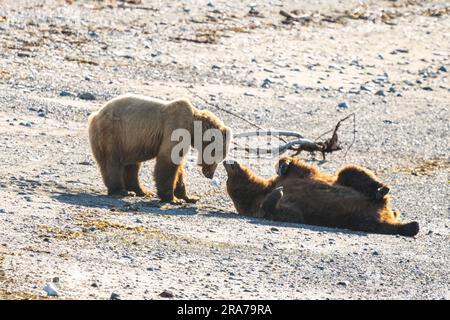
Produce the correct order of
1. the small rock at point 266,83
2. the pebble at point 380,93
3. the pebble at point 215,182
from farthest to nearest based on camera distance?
1. the pebble at point 380,93
2. the small rock at point 266,83
3. the pebble at point 215,182

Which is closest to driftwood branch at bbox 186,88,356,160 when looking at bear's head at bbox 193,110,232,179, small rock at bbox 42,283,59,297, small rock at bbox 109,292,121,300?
bear's head at bbox 193,110,232,179

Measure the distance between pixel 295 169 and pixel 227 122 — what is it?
4921 mm

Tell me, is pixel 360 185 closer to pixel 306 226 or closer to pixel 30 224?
pixel 306 226

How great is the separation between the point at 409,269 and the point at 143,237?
2.27 m

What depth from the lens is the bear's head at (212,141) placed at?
45.2 feet

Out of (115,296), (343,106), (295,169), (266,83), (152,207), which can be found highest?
(115,296)

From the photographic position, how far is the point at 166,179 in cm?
1344

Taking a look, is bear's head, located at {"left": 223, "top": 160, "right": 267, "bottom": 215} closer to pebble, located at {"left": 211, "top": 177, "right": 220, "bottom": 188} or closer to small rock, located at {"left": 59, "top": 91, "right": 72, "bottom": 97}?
pebble, located at {"left": 211, "top": 177, "right": 220, "bottom": 188}

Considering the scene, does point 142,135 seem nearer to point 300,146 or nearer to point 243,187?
point 243,187

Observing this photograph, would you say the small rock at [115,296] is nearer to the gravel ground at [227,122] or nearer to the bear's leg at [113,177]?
the gravel ground at [227,122]

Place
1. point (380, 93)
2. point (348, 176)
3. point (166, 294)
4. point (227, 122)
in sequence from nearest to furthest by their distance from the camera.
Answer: point (166, 294), point (348, 176), point (227, 122), point (380, 93)

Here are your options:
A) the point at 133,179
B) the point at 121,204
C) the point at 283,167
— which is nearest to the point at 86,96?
the point at 133,179

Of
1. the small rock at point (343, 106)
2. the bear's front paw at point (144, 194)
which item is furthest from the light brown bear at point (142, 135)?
the small rock at point (343, 106)

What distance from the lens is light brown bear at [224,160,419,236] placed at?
12.5 m
